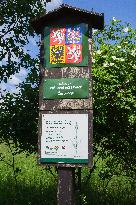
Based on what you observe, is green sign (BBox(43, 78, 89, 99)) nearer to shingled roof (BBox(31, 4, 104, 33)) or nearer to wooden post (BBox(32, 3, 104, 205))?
wooden post (BBox(32, 3, 104, 205))

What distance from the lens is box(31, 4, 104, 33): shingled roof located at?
25.7ft

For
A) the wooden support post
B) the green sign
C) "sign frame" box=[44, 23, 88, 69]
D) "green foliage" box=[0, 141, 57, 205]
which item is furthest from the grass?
"sign frame" box=[44, 23, 88, 69]

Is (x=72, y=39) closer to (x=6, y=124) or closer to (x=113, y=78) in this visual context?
(x=113, y=78)

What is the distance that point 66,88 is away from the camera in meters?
7.53

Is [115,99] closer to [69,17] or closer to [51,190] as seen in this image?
[69,17]

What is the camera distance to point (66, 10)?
313 inches

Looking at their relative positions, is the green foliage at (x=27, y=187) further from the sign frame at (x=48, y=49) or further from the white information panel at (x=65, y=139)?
the sign frame at (x=48, y=49)

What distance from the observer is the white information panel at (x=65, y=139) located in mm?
7305

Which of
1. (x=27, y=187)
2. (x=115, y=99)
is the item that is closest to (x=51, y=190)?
(x=27, y=187)

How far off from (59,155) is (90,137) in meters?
0.63

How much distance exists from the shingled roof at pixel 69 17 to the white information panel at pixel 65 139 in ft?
6.05

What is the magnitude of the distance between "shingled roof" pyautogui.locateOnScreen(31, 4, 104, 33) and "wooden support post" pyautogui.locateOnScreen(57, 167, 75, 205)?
9.12 feet

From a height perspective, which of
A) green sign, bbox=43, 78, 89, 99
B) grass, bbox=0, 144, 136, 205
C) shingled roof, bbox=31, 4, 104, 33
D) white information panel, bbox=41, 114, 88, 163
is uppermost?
shingled roof, bbox=31, 4, 104, 33

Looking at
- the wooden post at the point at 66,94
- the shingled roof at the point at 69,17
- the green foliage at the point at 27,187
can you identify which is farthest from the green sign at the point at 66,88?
the green foliage at the point at 27,187
